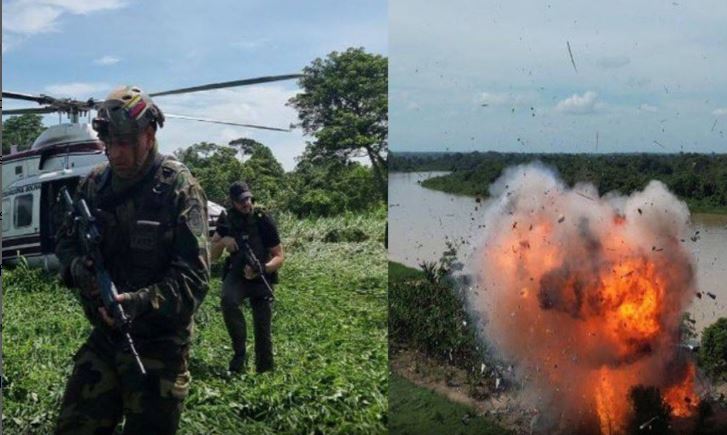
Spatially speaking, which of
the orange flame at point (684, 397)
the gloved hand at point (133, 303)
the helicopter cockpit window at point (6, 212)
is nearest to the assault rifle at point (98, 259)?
the gloved hand at point (133, 303)

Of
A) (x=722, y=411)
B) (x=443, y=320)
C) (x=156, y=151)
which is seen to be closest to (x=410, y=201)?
(x=443, y=320)

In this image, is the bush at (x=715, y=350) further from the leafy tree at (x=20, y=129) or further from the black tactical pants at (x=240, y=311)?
the leafy tree at (x=20, y=129)

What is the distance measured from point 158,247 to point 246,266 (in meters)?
2.40

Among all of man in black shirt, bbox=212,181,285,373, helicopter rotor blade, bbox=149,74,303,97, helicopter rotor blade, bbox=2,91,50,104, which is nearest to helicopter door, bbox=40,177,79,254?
helicopter rotor blade, bbox=2,91,50,104

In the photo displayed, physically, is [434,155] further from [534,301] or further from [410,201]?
[534,301]

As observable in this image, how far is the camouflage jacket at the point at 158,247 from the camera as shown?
3.15 metres

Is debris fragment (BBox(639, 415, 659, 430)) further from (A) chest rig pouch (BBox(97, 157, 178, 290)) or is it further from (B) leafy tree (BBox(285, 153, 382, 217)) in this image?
(A) chest rig pouch (BBox(97, 157, 178, 290))

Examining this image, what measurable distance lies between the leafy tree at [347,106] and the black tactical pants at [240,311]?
5.23 ft

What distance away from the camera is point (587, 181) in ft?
24.6

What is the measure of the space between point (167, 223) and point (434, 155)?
440 centimetres

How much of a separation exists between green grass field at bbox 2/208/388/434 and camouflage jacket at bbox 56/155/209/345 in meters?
1.35

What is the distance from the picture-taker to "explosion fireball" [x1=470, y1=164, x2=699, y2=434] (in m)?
6.89

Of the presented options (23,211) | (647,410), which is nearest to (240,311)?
(647,410)

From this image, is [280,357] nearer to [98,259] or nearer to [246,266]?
[246,266]
